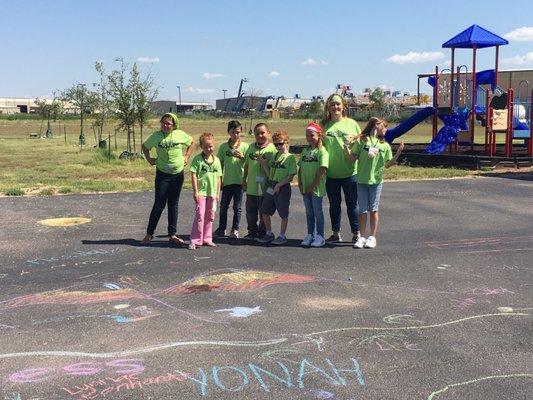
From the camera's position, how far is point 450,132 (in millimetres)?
18438

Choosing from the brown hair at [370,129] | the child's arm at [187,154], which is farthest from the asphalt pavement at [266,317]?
the brown hair at [370,129]

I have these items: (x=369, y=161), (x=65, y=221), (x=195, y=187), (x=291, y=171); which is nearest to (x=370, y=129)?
(x=369, y=161)

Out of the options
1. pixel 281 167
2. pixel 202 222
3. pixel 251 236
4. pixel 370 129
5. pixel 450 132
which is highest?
pixel 450 132

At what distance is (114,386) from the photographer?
3.28 m

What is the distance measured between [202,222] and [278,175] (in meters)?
1.02

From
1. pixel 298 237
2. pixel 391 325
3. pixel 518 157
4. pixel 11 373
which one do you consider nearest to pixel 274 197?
pixel 298 237

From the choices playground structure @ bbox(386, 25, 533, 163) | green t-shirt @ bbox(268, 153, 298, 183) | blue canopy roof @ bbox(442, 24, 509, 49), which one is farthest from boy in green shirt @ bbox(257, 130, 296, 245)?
blue canopy roof @ bbox(442, 24, 509, 49)

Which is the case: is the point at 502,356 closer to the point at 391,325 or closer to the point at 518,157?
the point at 391,325

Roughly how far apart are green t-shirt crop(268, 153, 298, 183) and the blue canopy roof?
43.9ft

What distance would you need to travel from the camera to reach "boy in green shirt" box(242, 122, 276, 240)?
6.96m

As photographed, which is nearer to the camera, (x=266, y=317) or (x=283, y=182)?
(x=266, y=317)

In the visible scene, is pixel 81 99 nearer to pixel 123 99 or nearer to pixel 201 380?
pixel 123 99

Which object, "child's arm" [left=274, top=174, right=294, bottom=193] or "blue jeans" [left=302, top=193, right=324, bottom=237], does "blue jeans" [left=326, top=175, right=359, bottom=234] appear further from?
"child's arm" [left=274, top=174, right=294, bottom=193]

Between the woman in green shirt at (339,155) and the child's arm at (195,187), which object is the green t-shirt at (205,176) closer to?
the child's arm at (195,187)
